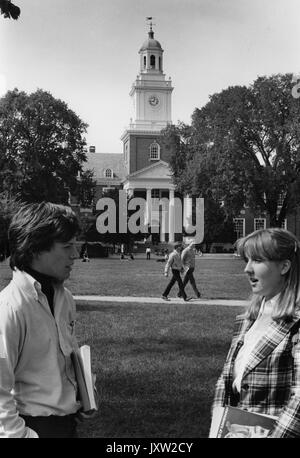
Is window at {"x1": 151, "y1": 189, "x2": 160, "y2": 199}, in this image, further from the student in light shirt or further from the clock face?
the student in light shirt

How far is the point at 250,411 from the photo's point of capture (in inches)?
89.4

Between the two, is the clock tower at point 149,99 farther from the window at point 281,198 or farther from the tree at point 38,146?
the window at point 281,198

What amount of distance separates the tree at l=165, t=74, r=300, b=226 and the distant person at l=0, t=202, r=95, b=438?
93.0 feet

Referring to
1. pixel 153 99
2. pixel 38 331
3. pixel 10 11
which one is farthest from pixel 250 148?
pixel 38 331

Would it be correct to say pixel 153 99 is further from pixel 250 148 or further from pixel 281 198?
pixel 281 198

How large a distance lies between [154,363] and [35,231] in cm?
471

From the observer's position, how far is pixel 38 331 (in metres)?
2.20

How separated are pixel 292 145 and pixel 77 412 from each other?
30472 millimetres

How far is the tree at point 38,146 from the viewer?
29.1 metres

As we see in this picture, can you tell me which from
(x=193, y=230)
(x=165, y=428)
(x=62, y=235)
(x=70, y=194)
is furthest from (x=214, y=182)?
(x=62, y=235)

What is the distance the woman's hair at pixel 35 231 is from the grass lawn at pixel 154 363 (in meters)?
2.46

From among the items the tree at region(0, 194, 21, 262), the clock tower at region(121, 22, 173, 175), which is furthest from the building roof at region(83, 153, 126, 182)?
the tree at region(0, 194, 21, 262)

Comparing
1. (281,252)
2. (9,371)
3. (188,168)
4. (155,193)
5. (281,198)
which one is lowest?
(9,371)
